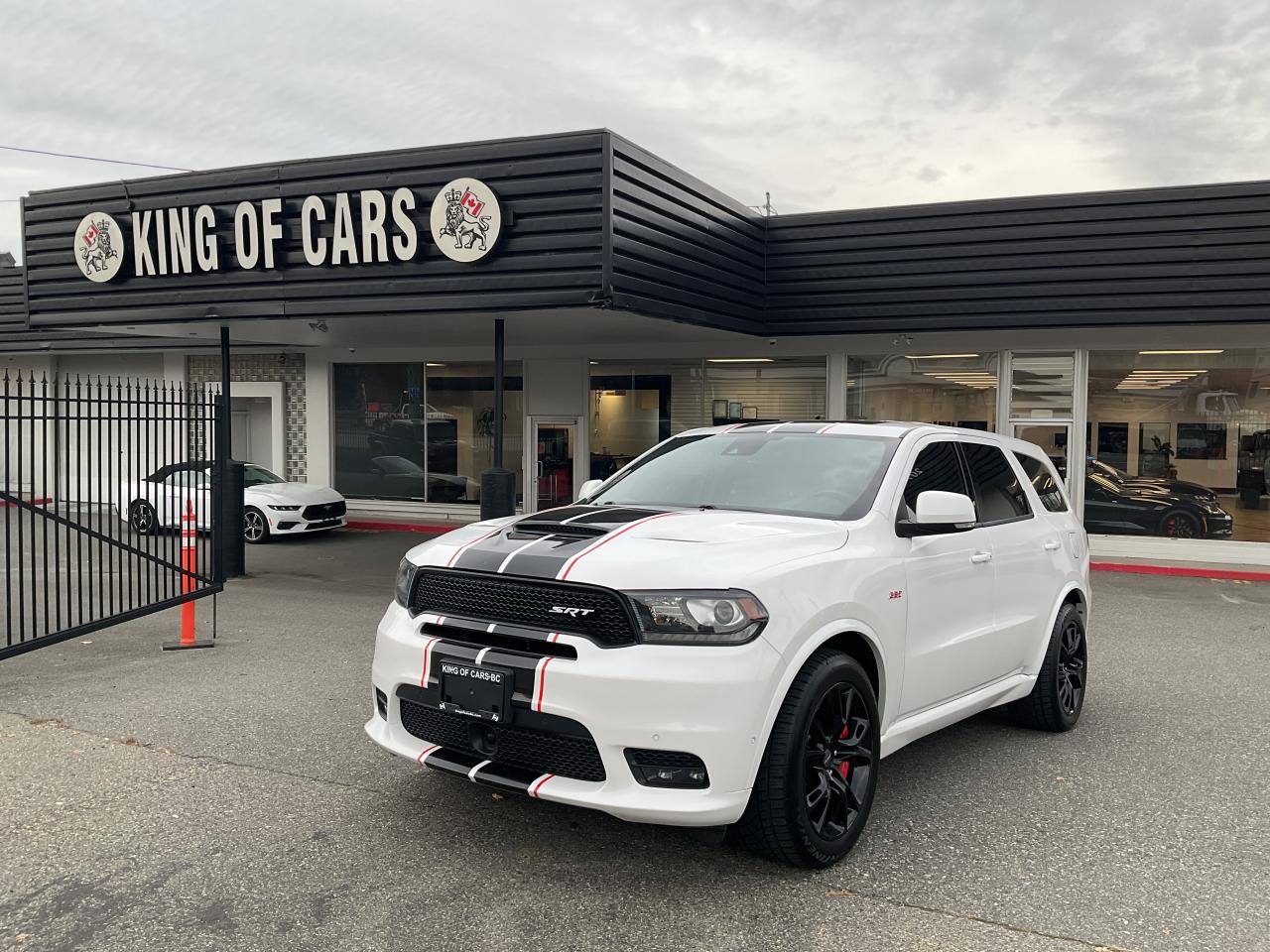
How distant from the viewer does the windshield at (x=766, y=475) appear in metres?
4.71

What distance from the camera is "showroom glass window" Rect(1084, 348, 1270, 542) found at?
543 inches

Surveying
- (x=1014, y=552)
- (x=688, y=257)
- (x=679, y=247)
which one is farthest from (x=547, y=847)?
(x=688, y=257)

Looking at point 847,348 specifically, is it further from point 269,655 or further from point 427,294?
point 269,655

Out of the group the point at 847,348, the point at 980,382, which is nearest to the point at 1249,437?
the point at 980,382

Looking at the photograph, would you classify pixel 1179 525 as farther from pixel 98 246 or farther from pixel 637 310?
pixel 98 246

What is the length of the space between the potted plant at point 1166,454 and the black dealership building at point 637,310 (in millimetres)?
29

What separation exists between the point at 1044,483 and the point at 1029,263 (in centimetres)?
814

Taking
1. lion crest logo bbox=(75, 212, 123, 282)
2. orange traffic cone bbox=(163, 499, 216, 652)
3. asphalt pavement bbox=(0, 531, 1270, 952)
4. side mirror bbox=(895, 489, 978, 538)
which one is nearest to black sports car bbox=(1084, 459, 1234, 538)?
asphalt pavement bbox=(0, 531, 1270, 952)

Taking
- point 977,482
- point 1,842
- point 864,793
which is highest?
point 977,482

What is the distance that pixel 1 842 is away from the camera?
4207mm

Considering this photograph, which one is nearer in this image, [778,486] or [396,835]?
[396,835]

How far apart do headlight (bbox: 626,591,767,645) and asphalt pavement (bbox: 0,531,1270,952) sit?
39.1 inches

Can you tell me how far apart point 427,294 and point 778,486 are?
6.65m

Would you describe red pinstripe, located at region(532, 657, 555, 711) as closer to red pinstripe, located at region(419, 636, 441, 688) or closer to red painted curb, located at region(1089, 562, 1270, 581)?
red pinstripe, located at region(419, 636, 441, 688)
